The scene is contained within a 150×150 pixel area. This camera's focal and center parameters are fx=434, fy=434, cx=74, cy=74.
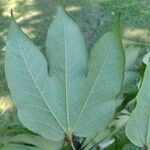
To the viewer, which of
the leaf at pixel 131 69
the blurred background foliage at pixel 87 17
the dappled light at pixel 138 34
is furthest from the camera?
the blurred background foliage at pixel 87 17

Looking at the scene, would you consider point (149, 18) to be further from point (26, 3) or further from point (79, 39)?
point (79, 39)

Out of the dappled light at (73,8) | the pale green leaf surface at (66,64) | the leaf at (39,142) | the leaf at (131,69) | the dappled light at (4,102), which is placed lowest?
the dappled light at (4,102)

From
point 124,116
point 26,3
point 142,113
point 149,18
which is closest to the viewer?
point 142,113

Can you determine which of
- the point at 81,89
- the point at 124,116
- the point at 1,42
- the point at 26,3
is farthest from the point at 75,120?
the point at 26,3

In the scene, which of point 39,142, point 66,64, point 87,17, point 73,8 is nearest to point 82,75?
A: point 66,64

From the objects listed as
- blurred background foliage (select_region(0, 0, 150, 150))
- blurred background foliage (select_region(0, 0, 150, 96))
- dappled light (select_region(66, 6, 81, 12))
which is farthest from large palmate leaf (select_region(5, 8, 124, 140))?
dappled light (select_region(66, 6, 81, 12))

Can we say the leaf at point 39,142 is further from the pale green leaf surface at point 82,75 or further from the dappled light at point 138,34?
the dappled light at point 138,34

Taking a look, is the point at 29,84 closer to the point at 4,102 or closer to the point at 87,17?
the point at 4,102

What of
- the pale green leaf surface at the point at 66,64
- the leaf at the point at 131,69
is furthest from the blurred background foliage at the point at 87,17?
the pale green leaf surface at the point at 66,64
